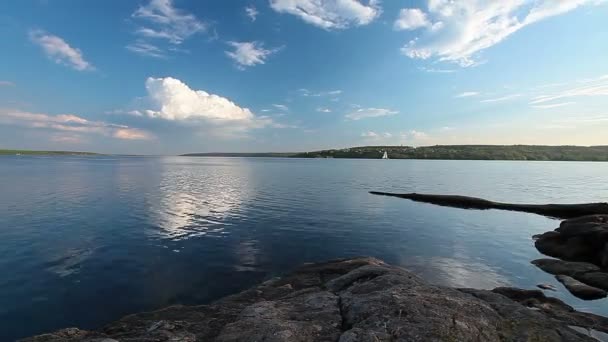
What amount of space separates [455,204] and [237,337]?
46268 millimetres

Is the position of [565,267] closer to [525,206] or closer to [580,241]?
[580,241]

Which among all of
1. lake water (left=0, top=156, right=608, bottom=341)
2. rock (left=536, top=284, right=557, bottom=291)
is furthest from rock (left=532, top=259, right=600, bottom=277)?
rock (left=536, top=284, right=557, bottom=291)

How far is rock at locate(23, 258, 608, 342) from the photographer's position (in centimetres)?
825

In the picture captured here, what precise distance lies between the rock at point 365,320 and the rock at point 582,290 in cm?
578

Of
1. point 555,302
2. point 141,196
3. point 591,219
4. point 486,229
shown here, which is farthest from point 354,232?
point 141,196

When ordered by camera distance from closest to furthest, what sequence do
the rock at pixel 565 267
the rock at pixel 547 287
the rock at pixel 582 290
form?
the rock at pixel 582 290 < the rock at pixel 547 287 < the rock at pixel 565 267

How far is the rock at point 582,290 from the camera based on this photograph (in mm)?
16567

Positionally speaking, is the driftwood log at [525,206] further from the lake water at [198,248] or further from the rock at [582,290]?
the rock at [582,290]

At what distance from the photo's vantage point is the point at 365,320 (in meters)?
8.84

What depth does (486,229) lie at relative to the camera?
111 feet

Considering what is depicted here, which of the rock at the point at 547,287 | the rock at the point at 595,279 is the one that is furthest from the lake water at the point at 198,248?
the rock at the point at 595,279

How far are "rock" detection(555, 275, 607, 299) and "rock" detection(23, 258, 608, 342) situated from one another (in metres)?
5.78

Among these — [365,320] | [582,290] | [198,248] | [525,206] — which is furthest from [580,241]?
[198,248]

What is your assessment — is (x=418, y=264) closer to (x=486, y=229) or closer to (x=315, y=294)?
(x=315, y=294)
